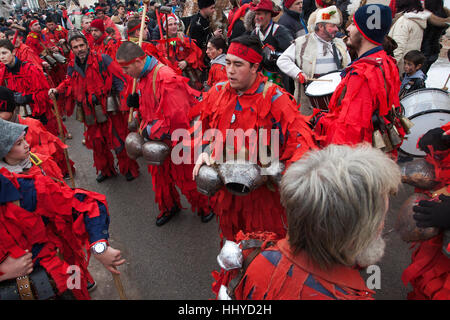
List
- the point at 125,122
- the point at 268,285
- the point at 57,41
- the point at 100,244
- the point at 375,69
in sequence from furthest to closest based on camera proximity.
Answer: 1. the point at 57,41
2. the point at 125,122
3. the point at 375,69
4. the point at 100,244
5. the point at 268,285

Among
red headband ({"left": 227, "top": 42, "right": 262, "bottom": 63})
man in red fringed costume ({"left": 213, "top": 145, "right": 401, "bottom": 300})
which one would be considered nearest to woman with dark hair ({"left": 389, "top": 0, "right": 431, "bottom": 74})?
red headband ({"left": 227, "top": 42, "right": 262, "bottom": 63})

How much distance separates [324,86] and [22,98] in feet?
15.1

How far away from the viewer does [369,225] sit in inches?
44.3

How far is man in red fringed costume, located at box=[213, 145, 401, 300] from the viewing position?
1088mm

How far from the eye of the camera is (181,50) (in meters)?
5.98

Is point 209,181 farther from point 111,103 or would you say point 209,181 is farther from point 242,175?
point 111,103

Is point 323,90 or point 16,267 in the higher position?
point 323,90

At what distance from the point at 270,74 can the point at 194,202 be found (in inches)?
101

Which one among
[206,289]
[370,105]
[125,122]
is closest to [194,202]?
[206,289]

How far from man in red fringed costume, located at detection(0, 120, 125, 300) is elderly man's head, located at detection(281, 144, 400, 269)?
1379 millimetres

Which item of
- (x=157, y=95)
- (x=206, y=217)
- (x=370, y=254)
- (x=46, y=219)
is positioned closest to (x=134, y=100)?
(x=157, y=95)

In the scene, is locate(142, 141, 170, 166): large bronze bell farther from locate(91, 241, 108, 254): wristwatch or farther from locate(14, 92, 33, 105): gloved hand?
locate(14, 92, 33, 105): gloved hand

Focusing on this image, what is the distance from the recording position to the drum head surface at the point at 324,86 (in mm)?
3373
